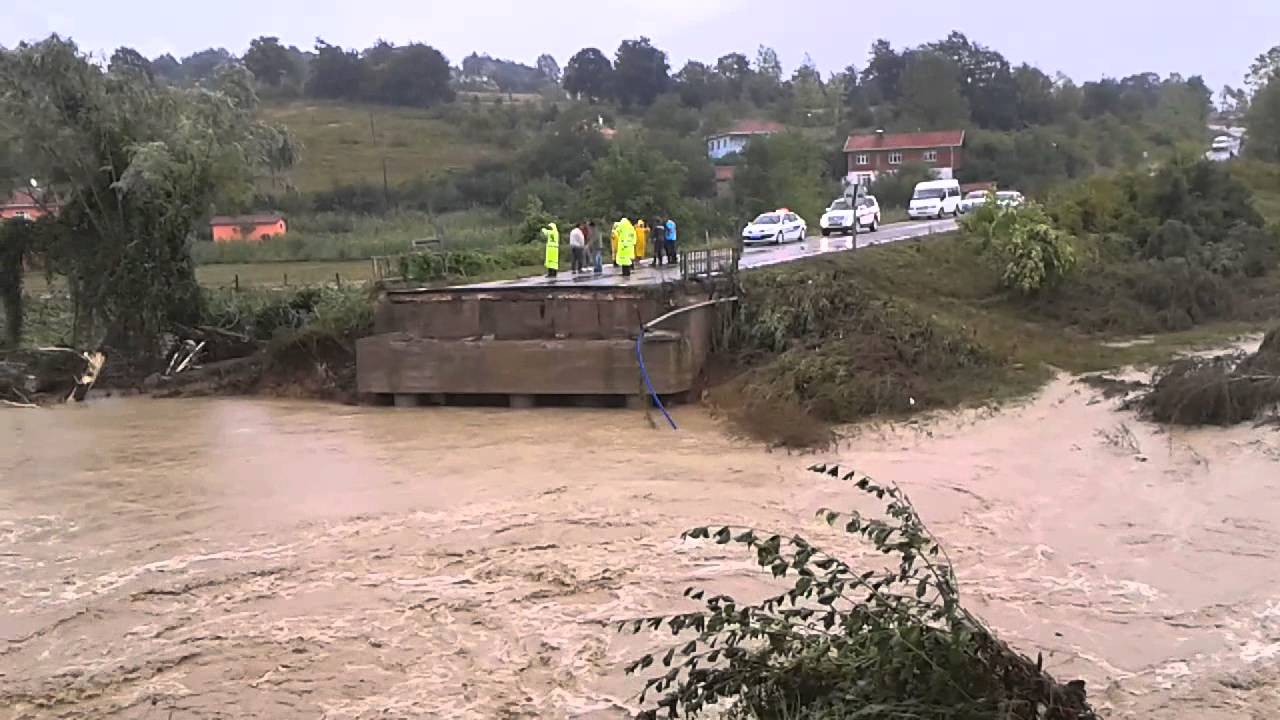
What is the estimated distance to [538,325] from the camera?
957 inches

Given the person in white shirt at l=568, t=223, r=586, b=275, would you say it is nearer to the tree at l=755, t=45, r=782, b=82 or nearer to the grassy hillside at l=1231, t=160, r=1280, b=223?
the grassy hillside at l=1231, t=160, r=1280, b=223

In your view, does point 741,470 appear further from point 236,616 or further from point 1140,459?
point 236,616

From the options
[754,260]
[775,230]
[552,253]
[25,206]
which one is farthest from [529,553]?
[775,230]

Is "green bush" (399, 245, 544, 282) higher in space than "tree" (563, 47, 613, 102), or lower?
lower

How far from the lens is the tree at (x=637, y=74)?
155 meters

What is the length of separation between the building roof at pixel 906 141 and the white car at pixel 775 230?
216ft

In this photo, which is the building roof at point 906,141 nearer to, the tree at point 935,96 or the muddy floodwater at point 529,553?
the tree at point 935,96

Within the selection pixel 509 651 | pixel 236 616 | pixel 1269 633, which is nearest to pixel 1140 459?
pixel 1269 633

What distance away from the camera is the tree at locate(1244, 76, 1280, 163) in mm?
74156

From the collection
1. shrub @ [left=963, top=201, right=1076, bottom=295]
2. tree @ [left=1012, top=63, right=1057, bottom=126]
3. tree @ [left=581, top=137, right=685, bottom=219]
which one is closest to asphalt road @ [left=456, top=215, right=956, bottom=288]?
shrub @ [left=963, top=201, right=1076, bottom=295]

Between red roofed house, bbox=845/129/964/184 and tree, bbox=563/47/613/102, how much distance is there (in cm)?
5593

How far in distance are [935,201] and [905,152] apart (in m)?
54.4

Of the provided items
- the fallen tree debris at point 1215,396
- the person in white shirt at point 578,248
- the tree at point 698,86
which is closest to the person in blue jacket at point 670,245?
the person in white shirt at point 578,248

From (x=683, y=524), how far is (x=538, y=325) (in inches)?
413
